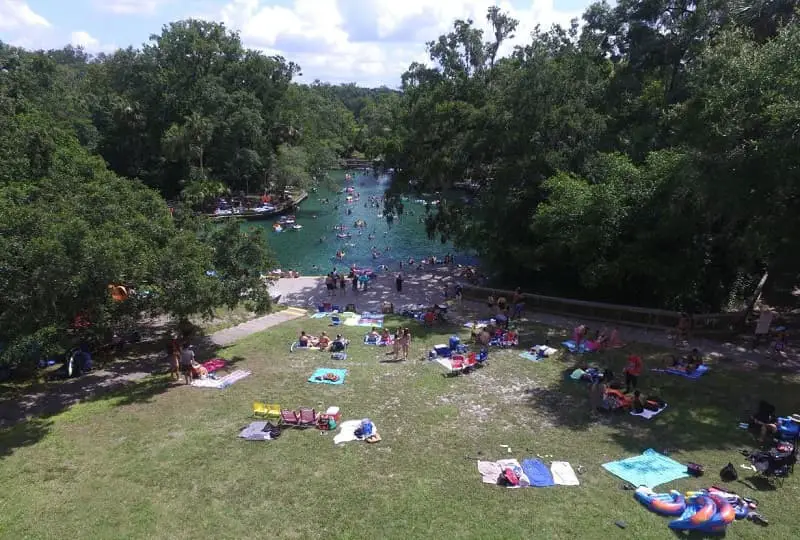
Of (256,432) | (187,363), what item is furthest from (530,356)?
(187,363)

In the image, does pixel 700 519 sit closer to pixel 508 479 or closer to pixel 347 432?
pixel 508 479

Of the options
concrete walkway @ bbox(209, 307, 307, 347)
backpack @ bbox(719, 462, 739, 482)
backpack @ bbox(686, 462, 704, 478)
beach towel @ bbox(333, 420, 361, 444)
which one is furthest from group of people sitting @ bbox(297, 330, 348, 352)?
backpack @ bbox(719, 462, 739, 482)

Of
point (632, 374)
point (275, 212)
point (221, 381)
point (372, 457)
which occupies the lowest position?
point (221, 381)

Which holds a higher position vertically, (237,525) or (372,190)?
(372,190)

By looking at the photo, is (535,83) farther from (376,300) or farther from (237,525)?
(237,525)

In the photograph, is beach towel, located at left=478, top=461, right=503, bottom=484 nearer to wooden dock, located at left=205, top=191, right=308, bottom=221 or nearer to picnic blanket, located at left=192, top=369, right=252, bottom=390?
picnic blanket, located at left=192, top=369, right=252, bottom=390

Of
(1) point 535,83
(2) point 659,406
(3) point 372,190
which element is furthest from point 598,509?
(3) point 372,190

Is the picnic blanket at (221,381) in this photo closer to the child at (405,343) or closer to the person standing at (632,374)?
the child at (405,343)
